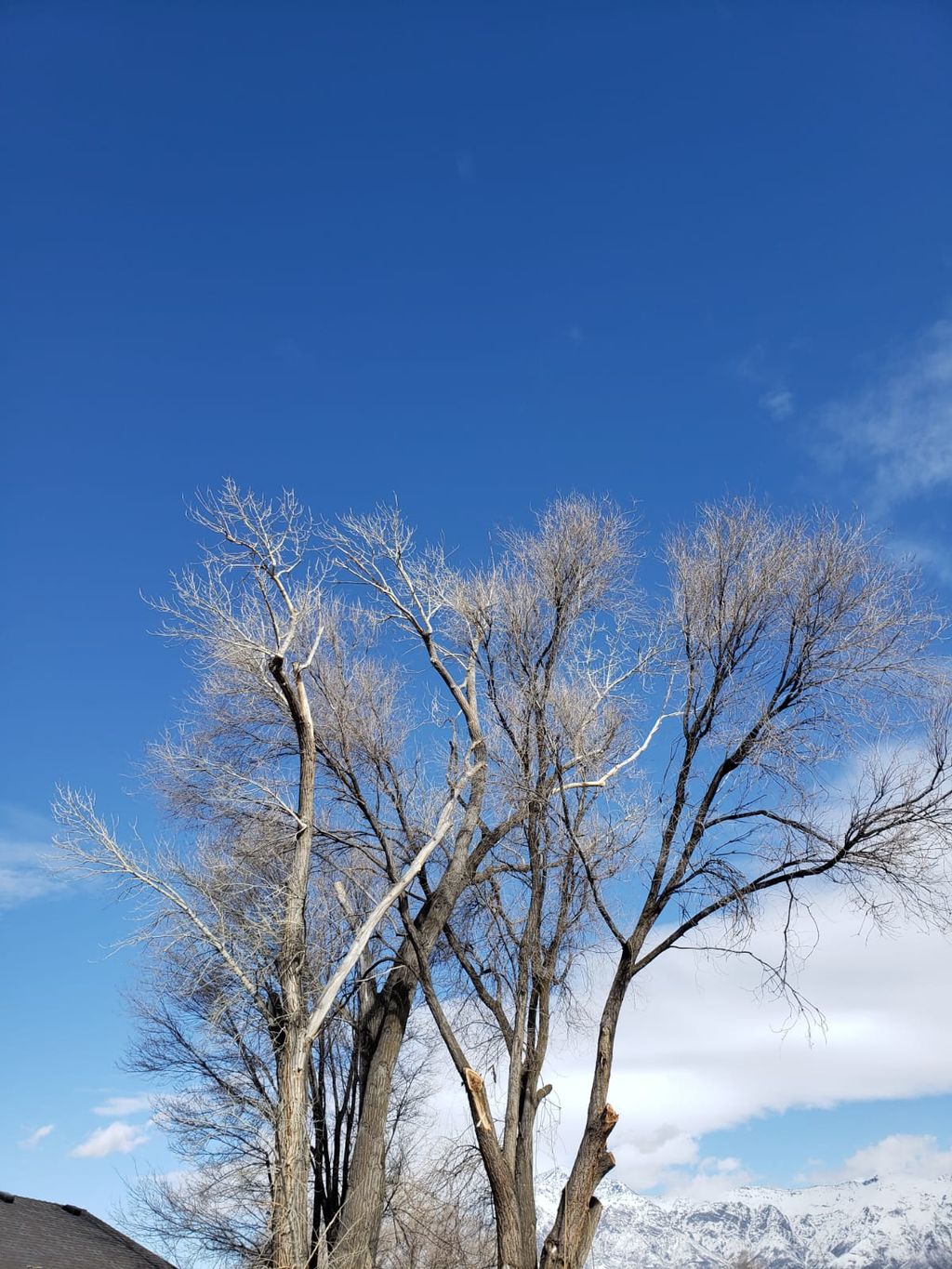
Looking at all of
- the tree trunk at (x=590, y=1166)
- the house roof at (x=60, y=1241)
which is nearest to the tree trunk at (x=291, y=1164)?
the tree trunk at (x=590, y=1166)

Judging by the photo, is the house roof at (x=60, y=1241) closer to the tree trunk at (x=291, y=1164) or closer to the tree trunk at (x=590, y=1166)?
the tree trunk at (x=291, y=1164)

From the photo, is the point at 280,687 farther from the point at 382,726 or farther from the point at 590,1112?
the point at 590,1112

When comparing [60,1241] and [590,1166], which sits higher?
[590,1166]

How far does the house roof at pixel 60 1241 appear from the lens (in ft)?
60.3

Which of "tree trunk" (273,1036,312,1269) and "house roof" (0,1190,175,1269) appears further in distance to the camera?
"house roof" (0,1190,175,1269)

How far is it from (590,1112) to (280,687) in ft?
21.3

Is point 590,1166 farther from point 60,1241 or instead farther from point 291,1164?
point 60,1241

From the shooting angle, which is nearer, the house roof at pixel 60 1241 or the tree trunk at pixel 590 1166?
the tree trunk at pixel 590 1166

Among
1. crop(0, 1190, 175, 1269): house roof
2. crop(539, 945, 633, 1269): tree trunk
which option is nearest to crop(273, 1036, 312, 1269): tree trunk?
crop(539, 945, 633, 1269): tree trunk

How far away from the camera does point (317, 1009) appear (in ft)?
41.6

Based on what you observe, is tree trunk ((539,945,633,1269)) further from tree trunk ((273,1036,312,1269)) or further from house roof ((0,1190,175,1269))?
house roof ((0,1190,175,1269))

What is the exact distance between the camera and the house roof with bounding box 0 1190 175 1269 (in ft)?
60.3

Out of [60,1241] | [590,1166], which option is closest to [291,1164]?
[590,1166]

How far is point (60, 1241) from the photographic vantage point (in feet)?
64.7
